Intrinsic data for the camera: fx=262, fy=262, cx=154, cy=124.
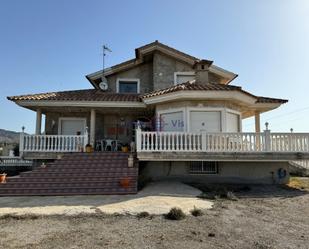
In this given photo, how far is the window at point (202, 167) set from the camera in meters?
13.6

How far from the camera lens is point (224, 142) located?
1211cm

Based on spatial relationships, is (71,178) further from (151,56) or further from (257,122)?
(257,122)

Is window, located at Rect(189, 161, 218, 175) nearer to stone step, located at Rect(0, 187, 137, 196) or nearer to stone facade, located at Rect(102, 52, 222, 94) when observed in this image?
stone step, located at Rect(0, 187, 137, 196)

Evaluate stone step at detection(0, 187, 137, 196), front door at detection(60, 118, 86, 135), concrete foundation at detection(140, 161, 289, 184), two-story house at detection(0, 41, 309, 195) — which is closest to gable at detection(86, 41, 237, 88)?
two-story house at detection(0, 41, 309, 195)

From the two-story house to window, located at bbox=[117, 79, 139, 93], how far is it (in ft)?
0.23

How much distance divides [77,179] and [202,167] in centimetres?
631

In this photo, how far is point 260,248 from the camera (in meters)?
5.29

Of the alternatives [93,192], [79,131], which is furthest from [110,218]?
[79,131]

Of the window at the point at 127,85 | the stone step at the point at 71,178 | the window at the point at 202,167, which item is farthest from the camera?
the window at the point at 127,85

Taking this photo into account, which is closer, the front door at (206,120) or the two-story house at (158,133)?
the two-story house at (158,133)

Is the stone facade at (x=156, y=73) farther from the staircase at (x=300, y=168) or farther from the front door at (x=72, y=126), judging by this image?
the staircase at (x=300, y=168)

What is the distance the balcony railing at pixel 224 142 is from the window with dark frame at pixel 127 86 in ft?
22.6

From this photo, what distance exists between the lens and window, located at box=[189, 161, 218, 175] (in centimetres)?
1356

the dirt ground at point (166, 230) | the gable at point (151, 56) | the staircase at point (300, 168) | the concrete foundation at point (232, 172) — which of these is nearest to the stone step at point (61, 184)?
the concrete foundation at point (232, 172)
